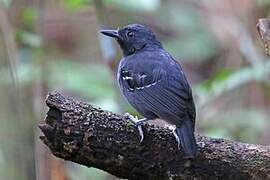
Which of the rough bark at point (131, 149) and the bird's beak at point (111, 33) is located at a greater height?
the bird's beak at point (111, 33)

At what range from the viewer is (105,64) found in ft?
17.0

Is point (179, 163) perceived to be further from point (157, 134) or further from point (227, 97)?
point (227, 97)

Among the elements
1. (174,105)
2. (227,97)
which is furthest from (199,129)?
(174,105)

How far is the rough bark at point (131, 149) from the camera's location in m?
2.74

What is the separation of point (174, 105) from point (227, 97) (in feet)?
10.8

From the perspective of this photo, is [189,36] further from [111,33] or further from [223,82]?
[111,33]

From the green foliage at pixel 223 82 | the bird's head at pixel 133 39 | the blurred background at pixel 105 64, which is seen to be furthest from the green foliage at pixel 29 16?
the green foliage at pixel 223 82

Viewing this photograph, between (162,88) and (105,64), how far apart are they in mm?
1783

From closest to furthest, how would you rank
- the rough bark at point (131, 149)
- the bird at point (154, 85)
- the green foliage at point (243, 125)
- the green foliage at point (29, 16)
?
the rough bark at point (131, 149) < the bird at point (154, 85) < the green foliage at point (29, 16) < the green foliage at point (243, 125)

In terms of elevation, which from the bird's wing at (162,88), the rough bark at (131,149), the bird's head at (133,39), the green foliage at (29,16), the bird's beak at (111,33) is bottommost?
the rough bark at (131,149)

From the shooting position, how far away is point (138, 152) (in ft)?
9.53

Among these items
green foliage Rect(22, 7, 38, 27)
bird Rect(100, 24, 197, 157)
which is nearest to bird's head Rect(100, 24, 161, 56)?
bird Rect(100, 24, 197, 157)

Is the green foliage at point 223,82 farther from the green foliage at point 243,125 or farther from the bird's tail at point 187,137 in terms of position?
→ the green foliage at point 243,125

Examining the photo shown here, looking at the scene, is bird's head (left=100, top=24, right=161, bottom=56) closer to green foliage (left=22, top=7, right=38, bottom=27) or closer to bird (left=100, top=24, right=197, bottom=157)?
bird (left=100, top=24, right=197, bottom=157)
